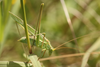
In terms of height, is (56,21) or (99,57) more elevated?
(56,21)

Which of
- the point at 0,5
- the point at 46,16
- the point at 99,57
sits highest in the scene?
the point at 46,16

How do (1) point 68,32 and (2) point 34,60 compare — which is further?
(1) point 68,32

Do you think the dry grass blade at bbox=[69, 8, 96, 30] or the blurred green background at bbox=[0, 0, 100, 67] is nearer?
the blurred green background at bbox=[0, 0, 100, 67]

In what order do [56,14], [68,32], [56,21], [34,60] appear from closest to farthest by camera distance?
1. [34,60]
2. [68,32]
3. [56,21]
4. [56,14]

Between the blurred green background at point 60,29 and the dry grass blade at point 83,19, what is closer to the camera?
the blurred green background at point 60,29

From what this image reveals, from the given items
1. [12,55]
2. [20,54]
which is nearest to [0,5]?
[20,54]

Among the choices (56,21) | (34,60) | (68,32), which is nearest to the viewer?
(34,60)

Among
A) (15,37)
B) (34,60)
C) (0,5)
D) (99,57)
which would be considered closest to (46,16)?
(15,37)

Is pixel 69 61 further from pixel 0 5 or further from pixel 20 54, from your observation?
pixel 0 5

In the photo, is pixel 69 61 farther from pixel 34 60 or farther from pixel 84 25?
pixel 34 60
